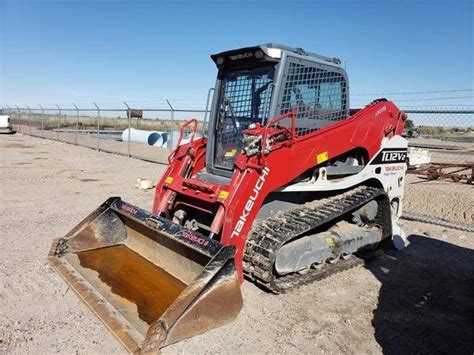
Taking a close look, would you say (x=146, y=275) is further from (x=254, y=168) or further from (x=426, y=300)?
(x=426, y=300)

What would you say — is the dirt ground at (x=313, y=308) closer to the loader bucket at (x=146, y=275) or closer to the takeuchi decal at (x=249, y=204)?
the loader bucket at (x=146, y=275)

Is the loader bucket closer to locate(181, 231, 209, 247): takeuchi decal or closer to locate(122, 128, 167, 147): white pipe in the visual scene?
locate(181, 231, 209, 247): takeuchi decal

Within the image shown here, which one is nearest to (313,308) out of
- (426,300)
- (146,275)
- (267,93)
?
(426,300)

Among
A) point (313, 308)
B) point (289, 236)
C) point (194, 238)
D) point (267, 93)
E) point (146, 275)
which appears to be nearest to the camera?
point (194, 238)

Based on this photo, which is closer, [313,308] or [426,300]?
[313,308]

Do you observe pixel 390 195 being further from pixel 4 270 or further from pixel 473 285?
pixel 4 270

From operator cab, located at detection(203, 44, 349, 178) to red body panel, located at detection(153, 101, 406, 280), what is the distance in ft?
0.92

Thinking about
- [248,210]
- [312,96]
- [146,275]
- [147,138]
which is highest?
[312,96]

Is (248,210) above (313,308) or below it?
above

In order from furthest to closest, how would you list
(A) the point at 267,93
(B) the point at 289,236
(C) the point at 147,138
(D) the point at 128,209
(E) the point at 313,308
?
1. (C) the point at 147,138
2. (D) the point at 128,209
3. (A) the point at 267,93
4. (B) the point at 289,236
5. (E) the point at 313,308

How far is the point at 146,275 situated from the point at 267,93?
235 centimetres

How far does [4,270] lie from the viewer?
4762 mm

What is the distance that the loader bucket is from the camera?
3350 millimetres

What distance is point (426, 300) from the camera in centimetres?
448
